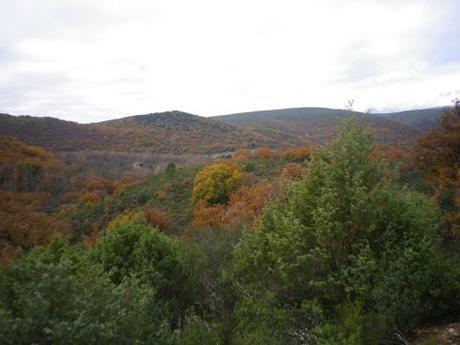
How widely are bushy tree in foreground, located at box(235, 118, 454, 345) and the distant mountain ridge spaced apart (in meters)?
60.4

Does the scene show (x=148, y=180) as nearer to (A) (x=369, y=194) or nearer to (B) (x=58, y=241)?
(B) (x=58, y=241)

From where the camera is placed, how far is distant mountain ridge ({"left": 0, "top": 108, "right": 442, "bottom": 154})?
82438mm

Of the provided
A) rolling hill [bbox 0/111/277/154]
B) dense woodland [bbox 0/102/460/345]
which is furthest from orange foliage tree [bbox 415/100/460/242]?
rolling hill [bbox 0/111/277/154]

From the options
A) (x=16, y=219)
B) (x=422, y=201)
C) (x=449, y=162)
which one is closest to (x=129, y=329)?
(x=422, y=201)

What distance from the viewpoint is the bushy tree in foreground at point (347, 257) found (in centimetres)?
817

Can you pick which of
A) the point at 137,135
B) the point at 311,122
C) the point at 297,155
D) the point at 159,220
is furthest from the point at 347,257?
the point at 311,122

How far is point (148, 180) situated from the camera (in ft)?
172

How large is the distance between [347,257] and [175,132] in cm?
9430

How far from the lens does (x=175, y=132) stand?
333 ft

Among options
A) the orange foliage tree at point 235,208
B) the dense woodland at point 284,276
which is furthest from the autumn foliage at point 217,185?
the dense woodland at point 284,276

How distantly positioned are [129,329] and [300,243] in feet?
17.7

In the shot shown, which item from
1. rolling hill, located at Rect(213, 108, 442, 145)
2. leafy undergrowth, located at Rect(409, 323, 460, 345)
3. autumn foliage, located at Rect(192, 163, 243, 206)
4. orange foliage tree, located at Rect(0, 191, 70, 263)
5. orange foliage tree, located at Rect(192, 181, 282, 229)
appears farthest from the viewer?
rolling hill, located at Rect(213, 108, 442, 145)

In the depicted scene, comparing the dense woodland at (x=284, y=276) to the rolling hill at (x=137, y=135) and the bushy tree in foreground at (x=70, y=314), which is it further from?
the rolling hill at (x=137, y=135)

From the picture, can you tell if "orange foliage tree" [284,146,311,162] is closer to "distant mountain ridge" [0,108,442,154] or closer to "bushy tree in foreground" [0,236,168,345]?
"distant mountain ridge" [0,108,442,154]
